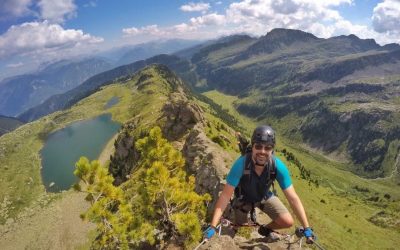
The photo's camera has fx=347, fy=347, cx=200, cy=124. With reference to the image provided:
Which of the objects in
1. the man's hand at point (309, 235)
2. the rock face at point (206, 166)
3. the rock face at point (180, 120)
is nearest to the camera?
the man's hand at point (309, 235)

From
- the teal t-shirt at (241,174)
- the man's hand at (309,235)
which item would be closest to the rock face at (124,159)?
the teal t-shirt at (241,174)

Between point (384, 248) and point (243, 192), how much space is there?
291 ft

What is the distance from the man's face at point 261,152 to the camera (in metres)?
Answer: 14.4

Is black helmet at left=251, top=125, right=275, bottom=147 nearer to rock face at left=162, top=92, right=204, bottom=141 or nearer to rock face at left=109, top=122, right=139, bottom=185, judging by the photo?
rock face at left=162, top=92, right=204, bottom=141

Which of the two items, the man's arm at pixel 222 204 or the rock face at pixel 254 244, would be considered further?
the rock face at pixel 254 244

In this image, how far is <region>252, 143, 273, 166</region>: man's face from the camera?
47.4 feet

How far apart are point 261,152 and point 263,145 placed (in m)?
0.30

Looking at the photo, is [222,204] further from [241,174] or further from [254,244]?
[254,244]

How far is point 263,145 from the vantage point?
14430 millimetres

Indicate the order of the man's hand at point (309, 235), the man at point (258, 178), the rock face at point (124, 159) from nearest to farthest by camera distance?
the man's hand at point (309, 235), the man at point (258, 178), the rock face at point (124, 159)

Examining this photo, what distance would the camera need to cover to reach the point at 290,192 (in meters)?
14.9

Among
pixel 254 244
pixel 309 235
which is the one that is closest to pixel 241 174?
pixel 309 235

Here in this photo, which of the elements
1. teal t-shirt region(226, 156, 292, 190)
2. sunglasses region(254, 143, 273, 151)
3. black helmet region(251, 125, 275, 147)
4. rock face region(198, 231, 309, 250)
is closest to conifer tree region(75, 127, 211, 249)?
rock face region(198, 231, 309, 250)

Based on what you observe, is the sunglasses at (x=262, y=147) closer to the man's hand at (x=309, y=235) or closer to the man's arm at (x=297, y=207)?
the man's arm at (x=297, y=207)
